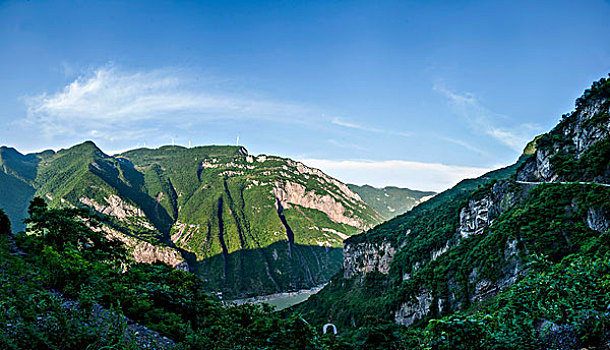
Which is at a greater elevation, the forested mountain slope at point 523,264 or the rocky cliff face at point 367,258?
the forested mountain slope at point 523,264

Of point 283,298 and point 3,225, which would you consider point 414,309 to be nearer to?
point 3,225

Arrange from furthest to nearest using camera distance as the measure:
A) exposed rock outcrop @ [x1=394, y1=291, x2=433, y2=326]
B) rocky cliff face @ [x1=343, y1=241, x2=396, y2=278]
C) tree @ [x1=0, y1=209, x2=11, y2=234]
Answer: rocky cliff face @ [x1=343, y1=241, x2=396, y2=278]
exposed rock outcrop @ [x1=394, y1=291, x2=433, y2=326]
tree @ [x1=0, y1=209, x2=11, y2=234]

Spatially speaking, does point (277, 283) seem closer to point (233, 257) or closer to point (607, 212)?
point (233, 257)

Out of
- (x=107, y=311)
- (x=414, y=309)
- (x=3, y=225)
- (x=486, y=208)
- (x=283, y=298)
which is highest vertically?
(x=486, y=208)

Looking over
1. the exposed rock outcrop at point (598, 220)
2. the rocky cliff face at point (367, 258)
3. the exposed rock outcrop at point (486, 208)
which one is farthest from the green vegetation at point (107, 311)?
the rocky cliff face at point (367, 258)

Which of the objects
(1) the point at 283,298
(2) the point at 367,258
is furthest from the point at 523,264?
(1) the point at 283,298

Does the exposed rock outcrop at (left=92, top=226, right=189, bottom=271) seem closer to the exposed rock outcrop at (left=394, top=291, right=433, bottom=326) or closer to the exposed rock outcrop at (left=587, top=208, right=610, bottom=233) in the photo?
the exposed rock outcrop at (left=394, top=291, right=433, bottom=326)

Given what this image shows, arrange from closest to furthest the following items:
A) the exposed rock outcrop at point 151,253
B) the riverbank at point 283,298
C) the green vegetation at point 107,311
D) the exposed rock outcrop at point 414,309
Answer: the green vegetation at point 107,311, the exposed rock outcrop at point 414,309, the riverbank at point 283,298, the exposed rock outcrop at point 151,253

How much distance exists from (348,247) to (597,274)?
4290 inches

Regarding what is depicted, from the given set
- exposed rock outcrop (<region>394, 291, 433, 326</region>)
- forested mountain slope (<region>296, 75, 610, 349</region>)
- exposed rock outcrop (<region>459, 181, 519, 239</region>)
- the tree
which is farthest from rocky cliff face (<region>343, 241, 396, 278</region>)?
the tree

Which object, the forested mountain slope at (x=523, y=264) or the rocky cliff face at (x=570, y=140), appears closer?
the forested mountain slope at (x=523, y=264)

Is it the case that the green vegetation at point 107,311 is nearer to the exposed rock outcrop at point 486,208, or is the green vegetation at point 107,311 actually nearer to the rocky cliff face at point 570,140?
the rocky cliff face at point 570,140

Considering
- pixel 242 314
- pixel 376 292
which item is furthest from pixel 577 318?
pixel 376 292

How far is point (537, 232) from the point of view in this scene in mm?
30547
